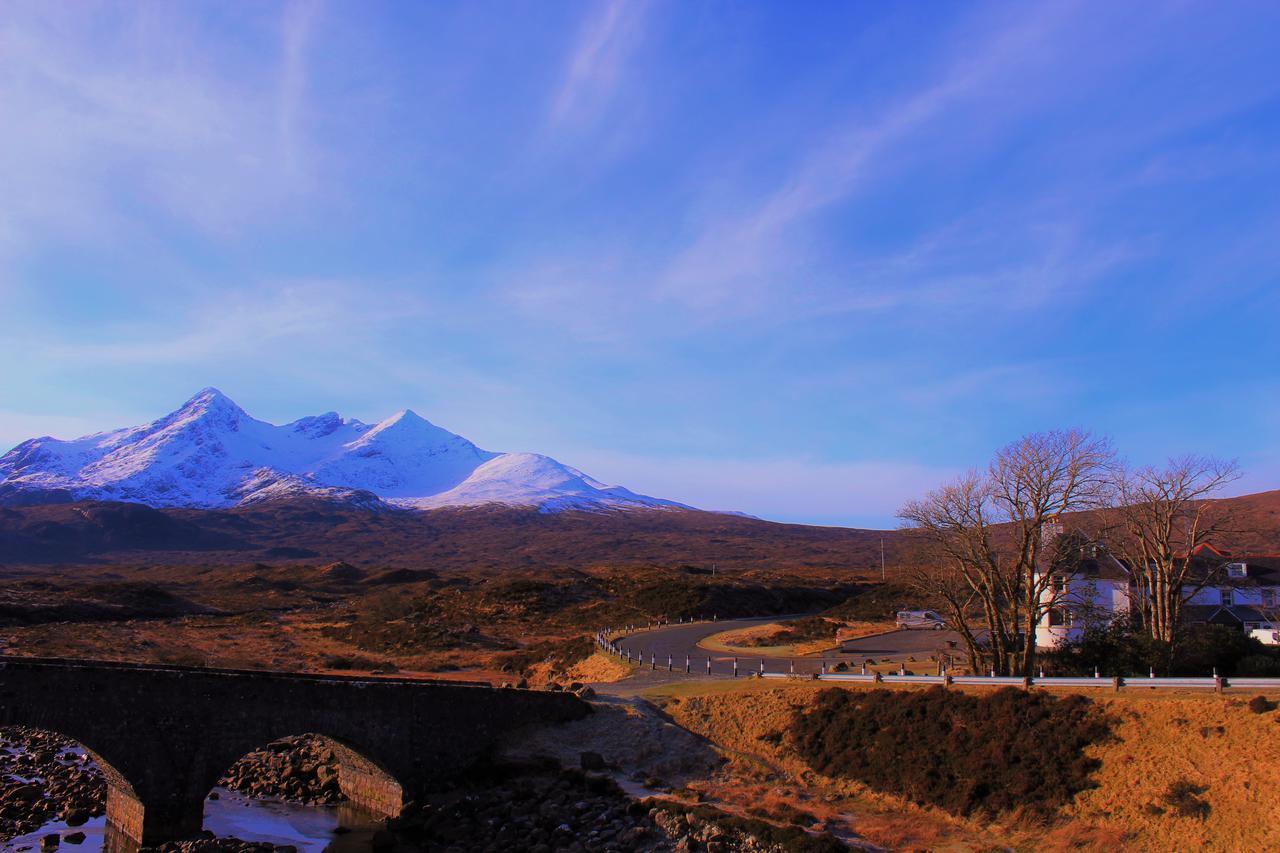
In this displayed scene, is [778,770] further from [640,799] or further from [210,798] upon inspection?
[210,798]

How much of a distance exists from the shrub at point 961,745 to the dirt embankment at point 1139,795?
36 centimetres

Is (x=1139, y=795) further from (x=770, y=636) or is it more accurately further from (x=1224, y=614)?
(x=770, y=636)

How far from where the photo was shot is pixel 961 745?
25766 mm

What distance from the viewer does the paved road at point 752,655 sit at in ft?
130

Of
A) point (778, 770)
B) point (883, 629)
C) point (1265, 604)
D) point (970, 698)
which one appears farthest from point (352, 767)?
point (1265, 604)

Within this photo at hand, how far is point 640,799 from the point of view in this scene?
2561cm

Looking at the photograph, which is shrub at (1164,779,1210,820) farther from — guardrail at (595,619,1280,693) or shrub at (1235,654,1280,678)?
shrub at (1235,654,1280,678)

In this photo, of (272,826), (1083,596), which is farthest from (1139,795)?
(272,826)

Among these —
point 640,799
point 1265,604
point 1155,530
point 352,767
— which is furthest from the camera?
point 1265,604

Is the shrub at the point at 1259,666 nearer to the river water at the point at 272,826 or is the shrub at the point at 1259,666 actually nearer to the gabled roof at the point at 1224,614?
the gabled roof at the point at 1224,614

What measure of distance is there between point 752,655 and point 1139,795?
24.6 meters

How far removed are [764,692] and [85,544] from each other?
18110 cm

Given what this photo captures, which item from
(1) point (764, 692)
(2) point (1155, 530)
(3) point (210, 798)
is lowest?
(3) point (210, 798)

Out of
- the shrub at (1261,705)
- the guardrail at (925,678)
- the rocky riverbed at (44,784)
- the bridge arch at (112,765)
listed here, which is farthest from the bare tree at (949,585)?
the rocky riverbed at (44,784)
